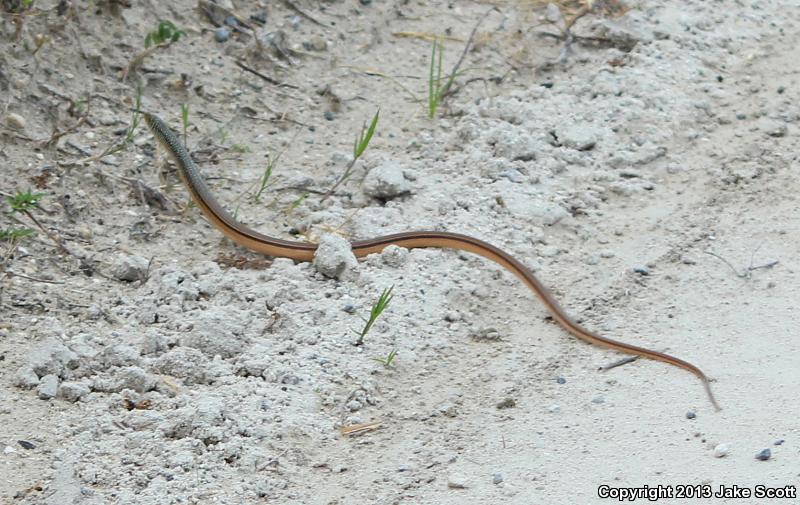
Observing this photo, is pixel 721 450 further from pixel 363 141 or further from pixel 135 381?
pixel 363 141

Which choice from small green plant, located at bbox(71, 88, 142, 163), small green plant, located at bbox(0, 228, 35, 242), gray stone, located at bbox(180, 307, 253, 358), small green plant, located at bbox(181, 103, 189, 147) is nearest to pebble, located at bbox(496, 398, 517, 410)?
gray stone, located at bbox(180, 307, 253, 358)

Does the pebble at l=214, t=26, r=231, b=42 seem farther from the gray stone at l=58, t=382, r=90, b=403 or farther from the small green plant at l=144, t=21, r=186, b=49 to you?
the gray stone at l=58, t=382, r=90, b=403

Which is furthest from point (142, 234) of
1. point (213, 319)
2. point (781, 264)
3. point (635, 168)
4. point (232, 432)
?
point (781, 264)

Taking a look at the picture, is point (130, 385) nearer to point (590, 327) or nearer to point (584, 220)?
point (590, 327)

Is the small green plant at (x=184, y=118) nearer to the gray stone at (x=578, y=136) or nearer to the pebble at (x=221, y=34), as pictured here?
the pebble at (x=221, y=34)

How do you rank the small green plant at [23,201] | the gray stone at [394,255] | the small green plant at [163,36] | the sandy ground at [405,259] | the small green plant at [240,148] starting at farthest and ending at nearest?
the small green plant at [163,36] < the small green plant at [240,148] < the gray stone at [394,255] < the small green plant at [23,201] < the sandy ground at [405,259]

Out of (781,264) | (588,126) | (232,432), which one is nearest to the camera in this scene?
(232,432)

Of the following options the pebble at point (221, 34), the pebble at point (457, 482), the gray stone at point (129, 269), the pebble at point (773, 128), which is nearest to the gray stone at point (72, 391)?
the gray stone at point (129, 269)
